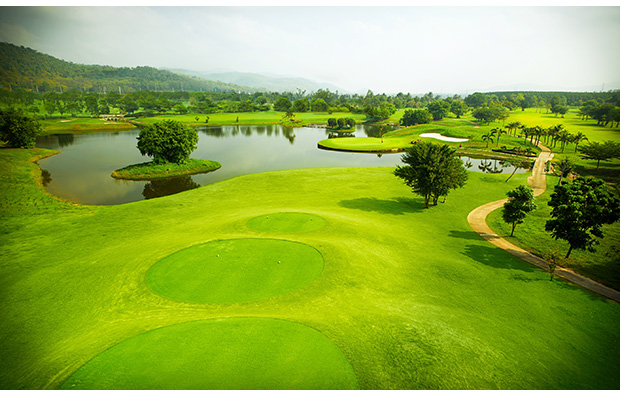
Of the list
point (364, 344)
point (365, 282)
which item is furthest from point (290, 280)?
point (364, 344)

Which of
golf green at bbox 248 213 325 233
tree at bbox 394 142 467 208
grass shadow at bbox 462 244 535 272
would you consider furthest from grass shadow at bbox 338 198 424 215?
grass shadow at bbox 462 244 535 272

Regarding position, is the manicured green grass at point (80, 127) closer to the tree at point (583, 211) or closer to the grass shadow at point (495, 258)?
the grass shadow at point (495, 258)

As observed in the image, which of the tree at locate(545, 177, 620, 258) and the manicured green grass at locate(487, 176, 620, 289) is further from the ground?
the tree at locate(545, 177, 620, 258)

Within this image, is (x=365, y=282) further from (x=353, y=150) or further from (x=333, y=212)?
(x=353, y=150)

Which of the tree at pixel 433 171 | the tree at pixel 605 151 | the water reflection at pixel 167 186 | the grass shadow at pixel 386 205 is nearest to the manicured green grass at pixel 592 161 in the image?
the tree at pixel 605 151

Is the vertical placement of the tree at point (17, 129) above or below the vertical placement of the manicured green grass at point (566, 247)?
above

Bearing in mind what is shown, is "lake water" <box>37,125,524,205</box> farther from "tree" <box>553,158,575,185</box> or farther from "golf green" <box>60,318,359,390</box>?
"golf green" <box>60,318,359,390</box>

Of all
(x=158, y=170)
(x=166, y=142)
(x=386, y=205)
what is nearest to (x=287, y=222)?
(x=386, y=205)
